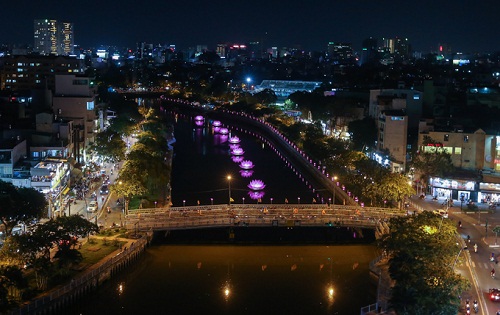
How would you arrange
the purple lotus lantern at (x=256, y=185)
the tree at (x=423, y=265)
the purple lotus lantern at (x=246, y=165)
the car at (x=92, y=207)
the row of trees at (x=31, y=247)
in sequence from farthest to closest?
the purple lotus lantern at (x=246, y=165) → the purple lotus lantern at (x=256, y=185) → the car at (x=92, y=207) → the row of trees at (x=31, y=247) → the tree at (x=423, y=265)

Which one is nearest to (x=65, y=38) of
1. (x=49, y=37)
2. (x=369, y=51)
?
(x=49, y=37)

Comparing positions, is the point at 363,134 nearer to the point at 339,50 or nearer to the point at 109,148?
the point at 109,148

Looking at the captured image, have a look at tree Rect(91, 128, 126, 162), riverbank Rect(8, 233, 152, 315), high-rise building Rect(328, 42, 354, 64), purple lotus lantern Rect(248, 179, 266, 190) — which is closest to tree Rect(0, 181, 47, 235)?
riverbank Rect(8, 233, 152, 315)

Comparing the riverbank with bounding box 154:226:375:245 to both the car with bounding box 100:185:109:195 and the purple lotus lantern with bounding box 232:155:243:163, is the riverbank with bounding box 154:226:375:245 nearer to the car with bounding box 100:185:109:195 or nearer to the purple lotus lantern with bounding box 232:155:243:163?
the car with bounding box 100:185:109:195

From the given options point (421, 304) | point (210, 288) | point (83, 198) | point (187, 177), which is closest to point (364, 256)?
point (210, 288)

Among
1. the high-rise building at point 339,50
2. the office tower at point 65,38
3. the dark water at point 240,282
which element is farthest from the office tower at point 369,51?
the dark water at point 240,282

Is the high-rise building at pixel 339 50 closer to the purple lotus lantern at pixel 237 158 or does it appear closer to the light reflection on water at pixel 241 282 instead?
the purple lotus lantern at pixel 237 158

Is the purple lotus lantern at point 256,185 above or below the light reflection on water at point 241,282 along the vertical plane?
above
